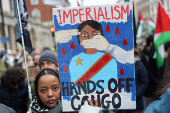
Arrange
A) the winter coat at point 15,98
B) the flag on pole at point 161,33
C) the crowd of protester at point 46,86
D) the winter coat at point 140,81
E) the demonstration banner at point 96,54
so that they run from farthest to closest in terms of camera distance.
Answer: the flag on pole at point 161,33 → the winter coat at point 140,81 → the winter coat at point 15,98 → the demonstration banner at point 96,54 → the crowd of protester at point 46,86

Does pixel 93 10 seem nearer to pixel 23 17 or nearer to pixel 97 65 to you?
pixel 97 65

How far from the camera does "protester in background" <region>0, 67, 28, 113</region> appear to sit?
3.12 m

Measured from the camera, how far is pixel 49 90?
86.0 inches

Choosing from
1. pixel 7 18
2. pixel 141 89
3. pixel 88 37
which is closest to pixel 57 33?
pixel 88 37

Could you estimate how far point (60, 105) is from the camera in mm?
2295

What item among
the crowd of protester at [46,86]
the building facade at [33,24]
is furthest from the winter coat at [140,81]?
the building facade at [33,24]

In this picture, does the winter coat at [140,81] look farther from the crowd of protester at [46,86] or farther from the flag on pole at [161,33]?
the flag on pole at [161,33]

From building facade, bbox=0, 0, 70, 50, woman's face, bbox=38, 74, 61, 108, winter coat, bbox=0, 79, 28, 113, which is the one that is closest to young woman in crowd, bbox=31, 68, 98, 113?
woman's face, bbox=38, 74, 61, 108

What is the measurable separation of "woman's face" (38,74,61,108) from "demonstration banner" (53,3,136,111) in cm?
15

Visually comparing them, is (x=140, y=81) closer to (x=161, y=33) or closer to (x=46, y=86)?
(x=161, y=33)

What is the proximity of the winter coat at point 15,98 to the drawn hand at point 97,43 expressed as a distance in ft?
5.58

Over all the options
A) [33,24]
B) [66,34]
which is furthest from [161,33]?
[33,24]

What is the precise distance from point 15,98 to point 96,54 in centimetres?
179

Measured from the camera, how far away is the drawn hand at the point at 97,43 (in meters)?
2.05
